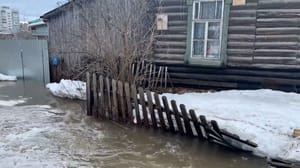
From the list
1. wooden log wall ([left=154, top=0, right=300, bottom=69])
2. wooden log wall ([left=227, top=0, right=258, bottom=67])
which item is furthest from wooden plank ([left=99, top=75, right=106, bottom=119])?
wooden log wall ([left=227, top=0, right=258, bottom=67])

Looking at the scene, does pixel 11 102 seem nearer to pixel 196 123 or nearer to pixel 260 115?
pixel 196 123

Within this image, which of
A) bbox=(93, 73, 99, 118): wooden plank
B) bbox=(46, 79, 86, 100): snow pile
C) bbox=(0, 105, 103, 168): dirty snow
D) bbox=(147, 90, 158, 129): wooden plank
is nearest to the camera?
bbox=(0, 105, 103, 168): dirty snow

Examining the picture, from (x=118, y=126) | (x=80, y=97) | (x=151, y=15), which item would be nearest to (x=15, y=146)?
(x=118, y=126)

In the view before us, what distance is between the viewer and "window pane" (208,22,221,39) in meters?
8.30

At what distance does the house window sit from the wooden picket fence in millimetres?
2531

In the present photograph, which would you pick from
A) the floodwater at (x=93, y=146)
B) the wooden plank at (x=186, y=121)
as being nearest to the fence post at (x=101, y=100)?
the floodwater at (x=93, y=146)

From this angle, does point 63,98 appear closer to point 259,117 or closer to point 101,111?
point 101,111

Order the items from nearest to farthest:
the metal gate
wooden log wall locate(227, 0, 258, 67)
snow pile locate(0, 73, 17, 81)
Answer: wooden log wall locate(227, 0, 258, 67), the metal gate, snow pile locate(0, 73, 17, 81)

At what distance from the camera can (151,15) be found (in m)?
8.94

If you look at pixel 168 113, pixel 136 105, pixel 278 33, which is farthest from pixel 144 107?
pixel 278 33

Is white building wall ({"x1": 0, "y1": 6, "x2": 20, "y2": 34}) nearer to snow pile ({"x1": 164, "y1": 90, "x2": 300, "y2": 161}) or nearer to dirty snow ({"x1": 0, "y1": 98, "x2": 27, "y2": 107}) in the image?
dirty snow ({"x1": 0, "y1": 98, "x2": 27, "y2": 107})

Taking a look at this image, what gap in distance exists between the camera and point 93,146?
529 centimetres

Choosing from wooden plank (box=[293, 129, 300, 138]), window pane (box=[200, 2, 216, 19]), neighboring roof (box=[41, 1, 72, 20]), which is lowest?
wooden plank (box=[293, 129, 300, 138])

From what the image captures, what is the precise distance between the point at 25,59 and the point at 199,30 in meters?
7.44
